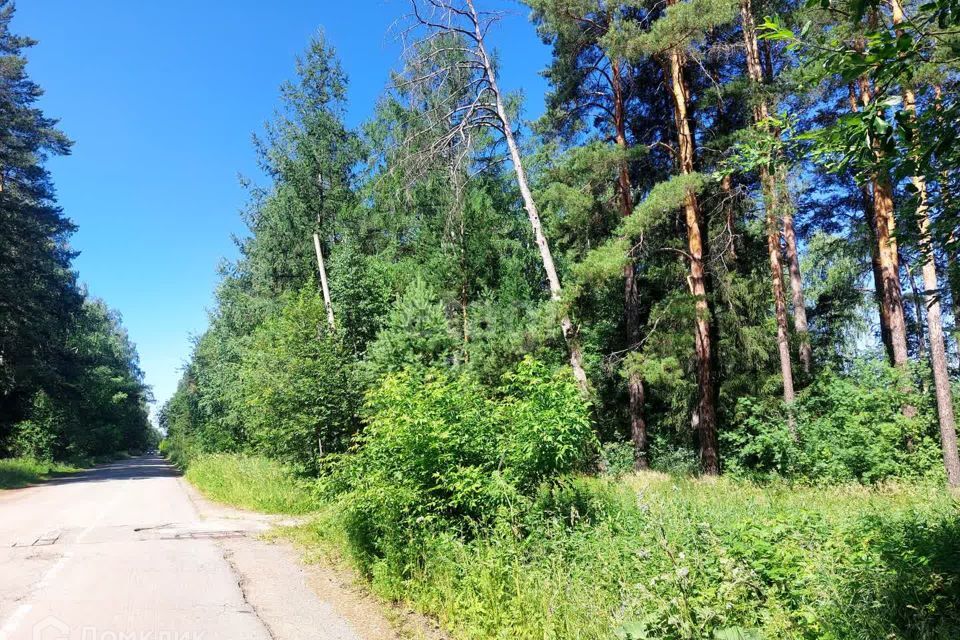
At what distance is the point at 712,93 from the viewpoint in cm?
1442

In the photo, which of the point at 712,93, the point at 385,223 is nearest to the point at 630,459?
the point at 712,93

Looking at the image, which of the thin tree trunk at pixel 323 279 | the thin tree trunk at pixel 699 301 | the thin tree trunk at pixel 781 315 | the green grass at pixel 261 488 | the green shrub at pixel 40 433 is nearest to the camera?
the green grass at pixel 261 488

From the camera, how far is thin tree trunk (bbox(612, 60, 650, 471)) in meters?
16.2

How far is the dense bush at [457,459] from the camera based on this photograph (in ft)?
20.6

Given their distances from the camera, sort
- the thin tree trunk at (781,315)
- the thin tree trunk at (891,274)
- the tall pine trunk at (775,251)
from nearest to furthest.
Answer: the thin tree trunk at (891,274) → the tall pine trunk at (775,251) → the thin tree trunk at (781,315)

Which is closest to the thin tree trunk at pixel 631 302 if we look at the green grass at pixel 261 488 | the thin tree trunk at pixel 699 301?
the thin tree trunk at pixel 699 301

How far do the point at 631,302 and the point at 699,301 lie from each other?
12.3 ft

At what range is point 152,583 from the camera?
6602mm

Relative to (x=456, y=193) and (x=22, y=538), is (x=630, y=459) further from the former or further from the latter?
(x=22, y=538)

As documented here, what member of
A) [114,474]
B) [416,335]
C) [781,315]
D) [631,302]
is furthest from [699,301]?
[114,474]

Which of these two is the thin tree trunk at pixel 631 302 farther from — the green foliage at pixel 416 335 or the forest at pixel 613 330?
the green foliage at pixel 416 335

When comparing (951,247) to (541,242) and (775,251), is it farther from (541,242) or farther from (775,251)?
(775,251)

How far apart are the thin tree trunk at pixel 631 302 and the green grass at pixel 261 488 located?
9.51 meters

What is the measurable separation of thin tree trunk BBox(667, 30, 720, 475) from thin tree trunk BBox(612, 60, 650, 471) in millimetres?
1685
